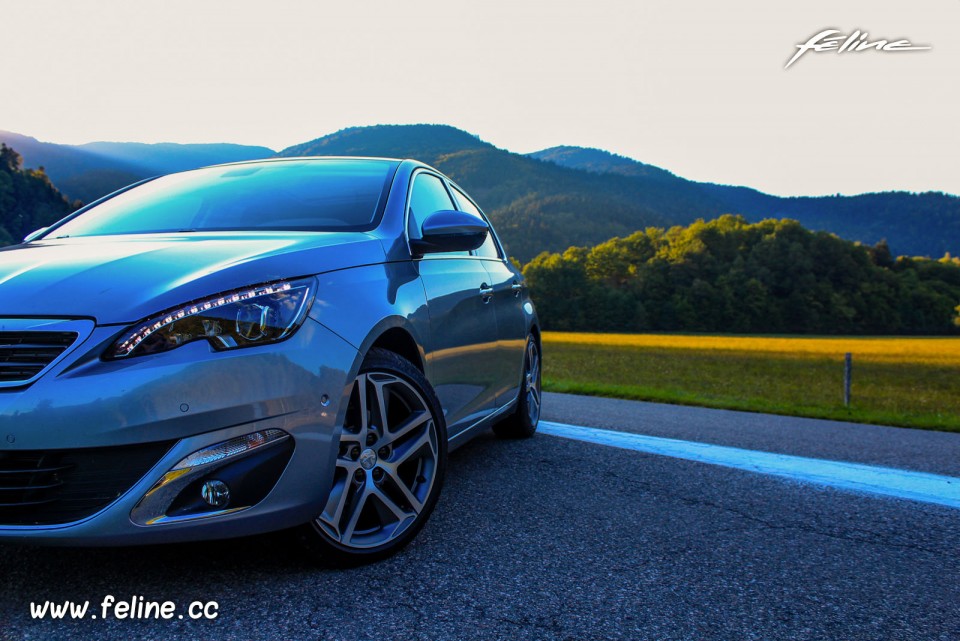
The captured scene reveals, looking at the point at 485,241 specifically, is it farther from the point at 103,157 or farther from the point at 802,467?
the point at 103,157

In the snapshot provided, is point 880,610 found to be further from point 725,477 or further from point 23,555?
point 23,555

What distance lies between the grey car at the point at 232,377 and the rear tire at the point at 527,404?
166 centimetres

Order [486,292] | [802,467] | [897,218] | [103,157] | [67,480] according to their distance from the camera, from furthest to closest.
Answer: [897,218]
[103,157]
[802,467]
[486,292]
[67,480]

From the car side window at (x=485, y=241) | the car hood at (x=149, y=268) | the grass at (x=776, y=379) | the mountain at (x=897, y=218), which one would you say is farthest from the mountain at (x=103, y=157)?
the mountain at (x=897, y=218)

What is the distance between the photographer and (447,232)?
3375mm

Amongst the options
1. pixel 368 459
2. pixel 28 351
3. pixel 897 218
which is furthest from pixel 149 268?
pixel 897 218

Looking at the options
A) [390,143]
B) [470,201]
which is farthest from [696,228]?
[390,143]

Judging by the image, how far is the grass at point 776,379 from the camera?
11.7 metres

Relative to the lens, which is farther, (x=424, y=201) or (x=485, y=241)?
(x=485, y=241)

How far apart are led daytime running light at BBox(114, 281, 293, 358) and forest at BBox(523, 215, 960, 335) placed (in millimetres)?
76982

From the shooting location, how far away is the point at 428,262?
138 inches

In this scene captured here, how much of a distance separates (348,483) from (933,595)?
77.8 inches

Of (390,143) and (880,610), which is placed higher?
(390,143)

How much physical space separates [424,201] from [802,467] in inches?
112
